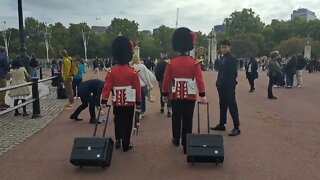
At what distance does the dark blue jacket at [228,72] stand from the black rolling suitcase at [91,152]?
3339 millimetres

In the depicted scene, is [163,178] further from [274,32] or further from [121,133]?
[274,32]

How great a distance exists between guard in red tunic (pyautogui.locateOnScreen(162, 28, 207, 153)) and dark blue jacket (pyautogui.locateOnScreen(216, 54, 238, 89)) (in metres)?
1.57

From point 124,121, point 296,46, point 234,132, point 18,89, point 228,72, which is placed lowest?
point 234,132

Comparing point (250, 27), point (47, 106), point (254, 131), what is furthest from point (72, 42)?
point (254, 131)

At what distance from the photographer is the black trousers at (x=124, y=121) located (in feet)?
24.6

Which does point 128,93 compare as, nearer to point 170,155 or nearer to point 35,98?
point 170,155

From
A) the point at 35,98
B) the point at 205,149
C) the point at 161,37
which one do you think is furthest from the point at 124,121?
the point at 161,37

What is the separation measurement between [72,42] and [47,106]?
8825cm

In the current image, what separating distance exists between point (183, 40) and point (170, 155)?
6.55 feet

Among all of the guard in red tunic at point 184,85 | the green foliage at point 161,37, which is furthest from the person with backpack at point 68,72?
the green foliage at point 161,37

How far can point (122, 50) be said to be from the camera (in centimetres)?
774

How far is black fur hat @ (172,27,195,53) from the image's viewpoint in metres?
7.69

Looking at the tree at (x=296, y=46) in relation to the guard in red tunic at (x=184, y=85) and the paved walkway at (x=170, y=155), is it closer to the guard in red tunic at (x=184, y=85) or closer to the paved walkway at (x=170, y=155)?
the paved walkway at (x=170, y=155)

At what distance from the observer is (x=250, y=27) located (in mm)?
127125
